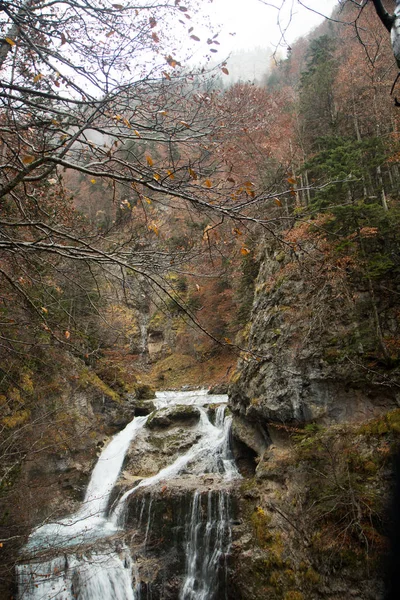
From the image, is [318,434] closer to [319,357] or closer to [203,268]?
[319,357]

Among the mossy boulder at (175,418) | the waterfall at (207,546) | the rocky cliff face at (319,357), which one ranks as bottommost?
the waterfall at (207,546)

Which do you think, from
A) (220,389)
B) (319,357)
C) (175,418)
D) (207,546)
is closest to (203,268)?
(319,357)

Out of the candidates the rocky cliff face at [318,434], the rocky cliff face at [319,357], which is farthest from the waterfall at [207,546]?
the rocky cliff face at [319,357]

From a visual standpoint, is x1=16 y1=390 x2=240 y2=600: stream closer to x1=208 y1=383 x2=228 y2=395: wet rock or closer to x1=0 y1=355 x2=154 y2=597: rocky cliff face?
x1=0 y1=355 x2=154 y2=597: rocky cliff face

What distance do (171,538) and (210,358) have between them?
47.9ft

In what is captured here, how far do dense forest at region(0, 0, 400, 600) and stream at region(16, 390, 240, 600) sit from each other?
59 centimetres

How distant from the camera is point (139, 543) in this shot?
316 inches

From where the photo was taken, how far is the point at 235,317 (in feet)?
57.6

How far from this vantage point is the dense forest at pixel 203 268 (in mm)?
2883

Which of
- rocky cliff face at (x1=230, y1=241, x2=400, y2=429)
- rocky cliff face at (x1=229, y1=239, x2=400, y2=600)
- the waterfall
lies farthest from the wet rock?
the waterfall

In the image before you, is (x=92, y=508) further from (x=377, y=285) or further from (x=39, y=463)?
(x=377, y=285)

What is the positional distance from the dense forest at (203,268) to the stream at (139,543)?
0.59 meters

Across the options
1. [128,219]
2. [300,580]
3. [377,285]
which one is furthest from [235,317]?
[128,219]

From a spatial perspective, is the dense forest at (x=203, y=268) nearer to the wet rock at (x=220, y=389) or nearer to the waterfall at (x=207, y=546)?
the waterfall at (x=207, y=546)
